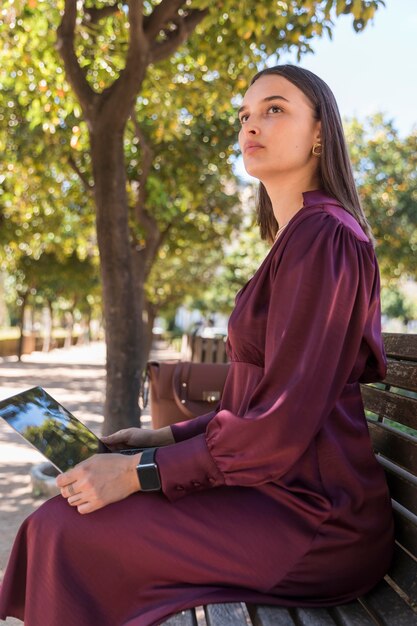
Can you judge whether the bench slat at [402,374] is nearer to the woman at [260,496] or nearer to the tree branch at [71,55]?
the woman at [260,496]

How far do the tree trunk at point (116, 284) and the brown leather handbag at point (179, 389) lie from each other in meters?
1.64

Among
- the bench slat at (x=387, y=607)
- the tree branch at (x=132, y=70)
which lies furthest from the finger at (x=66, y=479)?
the tree branch at (x=132, y=70)

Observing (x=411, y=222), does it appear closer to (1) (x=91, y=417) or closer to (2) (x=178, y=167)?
(2) (x=178, y=167)

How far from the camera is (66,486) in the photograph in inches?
69.8

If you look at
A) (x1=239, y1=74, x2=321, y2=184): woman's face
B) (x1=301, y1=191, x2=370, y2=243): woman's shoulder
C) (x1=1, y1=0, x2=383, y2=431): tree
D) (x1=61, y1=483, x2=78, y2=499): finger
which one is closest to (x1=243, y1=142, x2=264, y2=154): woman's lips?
(x1=239, y1=74, x2=321, y2=184): woman's face

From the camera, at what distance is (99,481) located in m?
1.76

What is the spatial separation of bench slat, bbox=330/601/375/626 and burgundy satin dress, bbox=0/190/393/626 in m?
0.05

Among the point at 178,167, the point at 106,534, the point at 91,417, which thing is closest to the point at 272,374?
the point at 106,534

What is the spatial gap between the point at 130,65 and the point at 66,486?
500cm

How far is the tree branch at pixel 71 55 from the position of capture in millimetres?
6176

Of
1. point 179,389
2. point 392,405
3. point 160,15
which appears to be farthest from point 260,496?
point 160,15

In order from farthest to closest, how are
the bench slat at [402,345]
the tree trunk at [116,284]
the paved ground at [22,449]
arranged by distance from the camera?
1. the tree trunk at [116,284]
2. the paved ground at [22,449]
3. the bench slat at [402,345]

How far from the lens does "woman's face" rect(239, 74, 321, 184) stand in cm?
217

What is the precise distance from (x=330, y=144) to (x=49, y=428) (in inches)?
43.6
